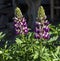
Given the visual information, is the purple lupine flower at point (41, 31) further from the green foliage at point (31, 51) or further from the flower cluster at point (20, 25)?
the flower cluster at point (20, 25)

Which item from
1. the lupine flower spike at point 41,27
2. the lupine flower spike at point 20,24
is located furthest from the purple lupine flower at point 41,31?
the lupine flower spike at point 20,24

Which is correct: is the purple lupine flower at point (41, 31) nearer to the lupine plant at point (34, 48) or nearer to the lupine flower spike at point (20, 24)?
the lupine plant at point (34, 48)

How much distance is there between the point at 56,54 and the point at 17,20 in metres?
0.64

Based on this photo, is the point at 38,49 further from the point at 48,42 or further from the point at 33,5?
the point at 33,5

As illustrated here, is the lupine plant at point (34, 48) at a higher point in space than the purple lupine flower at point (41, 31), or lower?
lower

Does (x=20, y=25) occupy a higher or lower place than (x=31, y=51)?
higher

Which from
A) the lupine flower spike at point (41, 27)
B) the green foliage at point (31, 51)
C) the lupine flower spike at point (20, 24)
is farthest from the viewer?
the lupine flower spike at point (20, 24)

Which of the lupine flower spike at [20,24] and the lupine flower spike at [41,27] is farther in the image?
the lupine flower spike at [20,24]

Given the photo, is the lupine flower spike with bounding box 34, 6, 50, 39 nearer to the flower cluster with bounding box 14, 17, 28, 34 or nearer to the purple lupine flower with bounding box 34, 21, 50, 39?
the purple lupine flower with bounding box 34, 21, 50, 39

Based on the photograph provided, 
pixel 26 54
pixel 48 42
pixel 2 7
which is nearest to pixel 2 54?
pixel 26 54

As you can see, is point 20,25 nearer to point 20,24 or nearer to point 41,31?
point 20,24

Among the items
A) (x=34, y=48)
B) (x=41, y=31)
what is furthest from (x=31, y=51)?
(x=41, y=31)

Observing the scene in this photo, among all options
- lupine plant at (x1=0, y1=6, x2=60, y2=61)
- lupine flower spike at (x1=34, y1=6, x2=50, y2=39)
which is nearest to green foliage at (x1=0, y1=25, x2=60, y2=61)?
lupine plant at (x1=0, y1=6, x2=60, y2=61)

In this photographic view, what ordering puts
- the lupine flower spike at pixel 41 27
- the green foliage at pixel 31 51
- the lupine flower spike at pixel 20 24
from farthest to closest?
the lupine flower spike at pixel 20 24, the green foliage at pixel 31 51, the lupine flower spike at pixel 41 27
